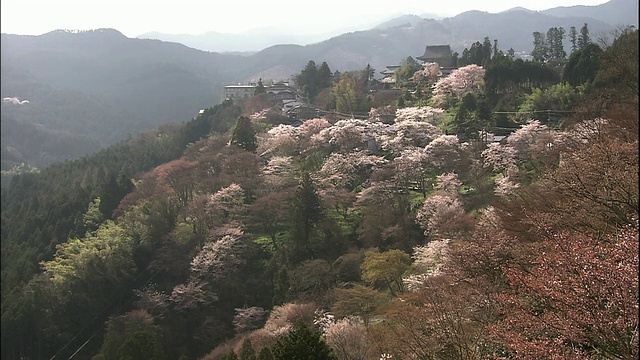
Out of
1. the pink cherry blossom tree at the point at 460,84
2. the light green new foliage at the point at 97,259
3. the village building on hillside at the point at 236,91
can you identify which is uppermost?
the pink cherry blossom tree at the point at 460,84

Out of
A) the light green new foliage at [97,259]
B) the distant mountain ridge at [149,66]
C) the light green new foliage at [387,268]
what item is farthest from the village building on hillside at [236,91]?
the light green new foliage at [387,268]

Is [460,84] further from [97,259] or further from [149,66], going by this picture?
[149,66]

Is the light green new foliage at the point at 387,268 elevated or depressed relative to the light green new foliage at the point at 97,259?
elevated

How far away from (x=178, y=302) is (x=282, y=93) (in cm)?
3054

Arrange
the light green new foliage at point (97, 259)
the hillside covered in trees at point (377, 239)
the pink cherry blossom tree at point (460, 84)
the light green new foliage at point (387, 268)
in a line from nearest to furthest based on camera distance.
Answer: the hillside covered in trees at point (377, 239)
the light green new foliage at point (387, 268)
the light green new foliage at point (97, 259)
the pink cherry blossom tree at point (460, 84)

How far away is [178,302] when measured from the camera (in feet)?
73.9

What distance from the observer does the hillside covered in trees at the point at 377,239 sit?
26.5 feet

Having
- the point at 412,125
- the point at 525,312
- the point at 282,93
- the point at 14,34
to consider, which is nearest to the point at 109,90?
the point at 14,34

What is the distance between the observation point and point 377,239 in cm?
2023

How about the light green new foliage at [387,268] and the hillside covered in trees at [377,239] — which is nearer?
the hillside covered in trees at [377,239]

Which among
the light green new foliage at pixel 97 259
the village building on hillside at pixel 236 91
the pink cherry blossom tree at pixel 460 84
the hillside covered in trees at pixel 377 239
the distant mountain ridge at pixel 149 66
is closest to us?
the hillside covered in trees at pixel 377 239

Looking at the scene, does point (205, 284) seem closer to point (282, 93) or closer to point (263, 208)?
point (263, 208)

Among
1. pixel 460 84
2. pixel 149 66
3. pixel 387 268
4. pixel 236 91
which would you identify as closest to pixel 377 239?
pixel 387 268

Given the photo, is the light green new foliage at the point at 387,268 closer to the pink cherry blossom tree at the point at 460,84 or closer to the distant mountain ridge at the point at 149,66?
the pink cherry blossom tree at the point at 460,84
